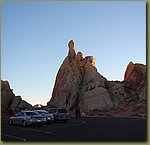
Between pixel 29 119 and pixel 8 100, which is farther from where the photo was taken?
pixel 8 100

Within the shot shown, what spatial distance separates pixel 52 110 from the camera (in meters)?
34.3

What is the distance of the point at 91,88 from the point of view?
5953 centimetres

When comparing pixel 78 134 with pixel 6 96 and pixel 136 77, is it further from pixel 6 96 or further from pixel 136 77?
pixel 6 96

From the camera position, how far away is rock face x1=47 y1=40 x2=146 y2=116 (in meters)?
55.2

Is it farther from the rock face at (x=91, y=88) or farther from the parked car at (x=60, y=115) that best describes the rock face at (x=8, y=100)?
the parked car at (x=60, y=115)

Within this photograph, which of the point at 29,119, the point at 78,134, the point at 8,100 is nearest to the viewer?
the point at 78,134

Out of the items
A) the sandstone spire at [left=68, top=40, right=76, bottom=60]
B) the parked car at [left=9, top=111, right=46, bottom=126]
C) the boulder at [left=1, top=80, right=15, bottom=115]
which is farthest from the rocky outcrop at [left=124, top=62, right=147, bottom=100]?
the parked car at [left=9, top=111, right=46, bottom=126]

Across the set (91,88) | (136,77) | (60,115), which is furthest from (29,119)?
(136,77)

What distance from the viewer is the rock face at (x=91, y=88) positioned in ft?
181

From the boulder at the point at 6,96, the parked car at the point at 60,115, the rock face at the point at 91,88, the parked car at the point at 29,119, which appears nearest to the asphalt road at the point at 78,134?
the parked car at the point at 29,119

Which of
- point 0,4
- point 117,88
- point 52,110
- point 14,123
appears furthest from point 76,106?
point 0,4

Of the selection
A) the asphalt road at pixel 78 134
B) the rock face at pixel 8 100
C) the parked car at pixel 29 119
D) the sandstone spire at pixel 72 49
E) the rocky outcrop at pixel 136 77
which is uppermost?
the sandstone spire at pixel 72 49

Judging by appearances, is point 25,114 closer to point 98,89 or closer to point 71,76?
point 98,89

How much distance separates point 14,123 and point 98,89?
30383mm
